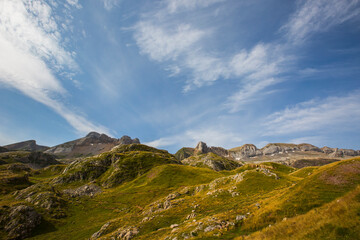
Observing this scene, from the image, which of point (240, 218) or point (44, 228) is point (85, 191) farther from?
point (240, 218)

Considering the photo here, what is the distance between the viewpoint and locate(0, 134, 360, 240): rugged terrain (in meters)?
21.7

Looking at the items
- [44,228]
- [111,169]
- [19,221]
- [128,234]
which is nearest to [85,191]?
[111,169]

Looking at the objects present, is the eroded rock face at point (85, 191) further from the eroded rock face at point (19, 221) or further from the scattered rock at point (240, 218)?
the scattered rock at point (240, 218)

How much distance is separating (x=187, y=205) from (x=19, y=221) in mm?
75616

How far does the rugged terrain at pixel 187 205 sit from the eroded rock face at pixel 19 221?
0.32m

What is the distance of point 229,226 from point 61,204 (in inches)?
4322

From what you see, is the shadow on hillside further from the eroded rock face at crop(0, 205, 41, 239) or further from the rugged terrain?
the eroded rock face at crop(0, 205, 41, 239)

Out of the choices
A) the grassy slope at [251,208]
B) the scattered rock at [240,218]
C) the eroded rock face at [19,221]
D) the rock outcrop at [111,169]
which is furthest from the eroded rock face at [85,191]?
the scattered rock at [240,218]

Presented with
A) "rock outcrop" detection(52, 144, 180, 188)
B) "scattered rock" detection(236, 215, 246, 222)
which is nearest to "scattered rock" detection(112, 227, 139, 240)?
"scattered rock" detection(236, 215, 246, 222)

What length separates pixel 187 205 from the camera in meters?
56.6

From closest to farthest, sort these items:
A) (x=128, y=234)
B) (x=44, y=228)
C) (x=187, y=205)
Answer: (x=128, y=234) → (x=187, y=205) → (x=44, y=228)

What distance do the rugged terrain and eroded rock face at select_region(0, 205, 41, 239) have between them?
0.32m

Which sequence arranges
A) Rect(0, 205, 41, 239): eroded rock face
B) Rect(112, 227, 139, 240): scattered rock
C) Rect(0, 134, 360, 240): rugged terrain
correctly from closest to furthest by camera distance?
Rect(0, 134, 360, 240): rugged terrain < Rect(112, 227, 139, 240): scattered rock < Rect(0, 205, 41, 239): eroded rock face

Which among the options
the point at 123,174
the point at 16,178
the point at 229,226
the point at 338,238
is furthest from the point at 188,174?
the point at 16,178
